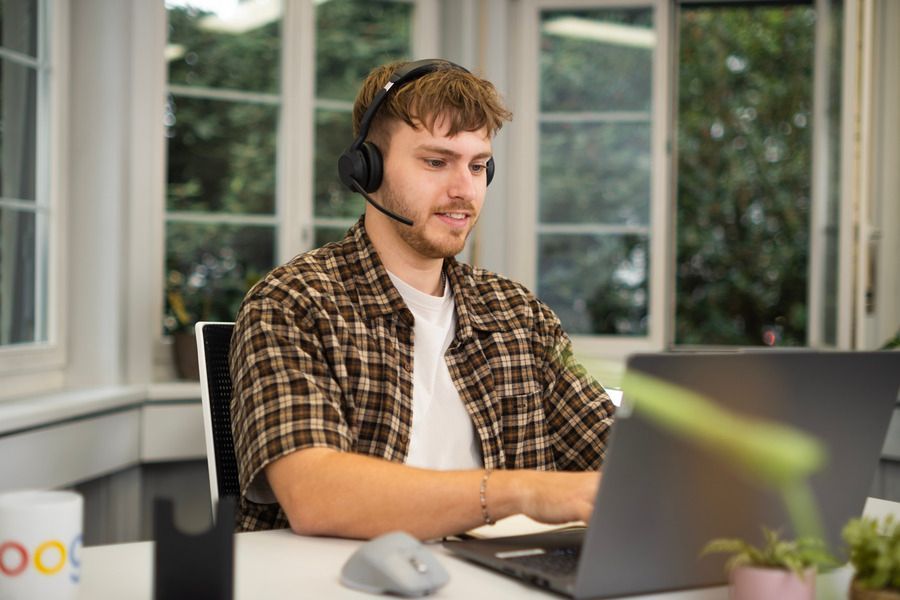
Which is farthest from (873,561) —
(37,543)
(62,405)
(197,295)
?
(197,295)

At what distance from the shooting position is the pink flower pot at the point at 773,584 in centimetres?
83

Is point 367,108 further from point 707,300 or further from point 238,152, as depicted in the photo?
point 707,300

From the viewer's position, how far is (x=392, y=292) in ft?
4.94

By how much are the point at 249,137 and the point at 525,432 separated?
6.46 ft

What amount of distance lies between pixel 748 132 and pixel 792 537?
6.95m

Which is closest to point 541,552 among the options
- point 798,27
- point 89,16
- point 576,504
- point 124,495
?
point 576,504

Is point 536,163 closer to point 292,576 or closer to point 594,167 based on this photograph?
point 594,167

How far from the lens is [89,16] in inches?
109

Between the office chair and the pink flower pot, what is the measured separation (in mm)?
812

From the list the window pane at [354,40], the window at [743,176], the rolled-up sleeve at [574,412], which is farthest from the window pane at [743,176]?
the rolled-up sleeve at [574,412]

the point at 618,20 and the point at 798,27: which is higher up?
the point at 798,27

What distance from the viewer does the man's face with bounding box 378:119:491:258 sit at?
60.6 inches

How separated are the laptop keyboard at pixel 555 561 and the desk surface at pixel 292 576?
2 centimetres

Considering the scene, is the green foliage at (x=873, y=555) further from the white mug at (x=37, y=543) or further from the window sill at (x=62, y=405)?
the window sill at (x=62, y=405)
